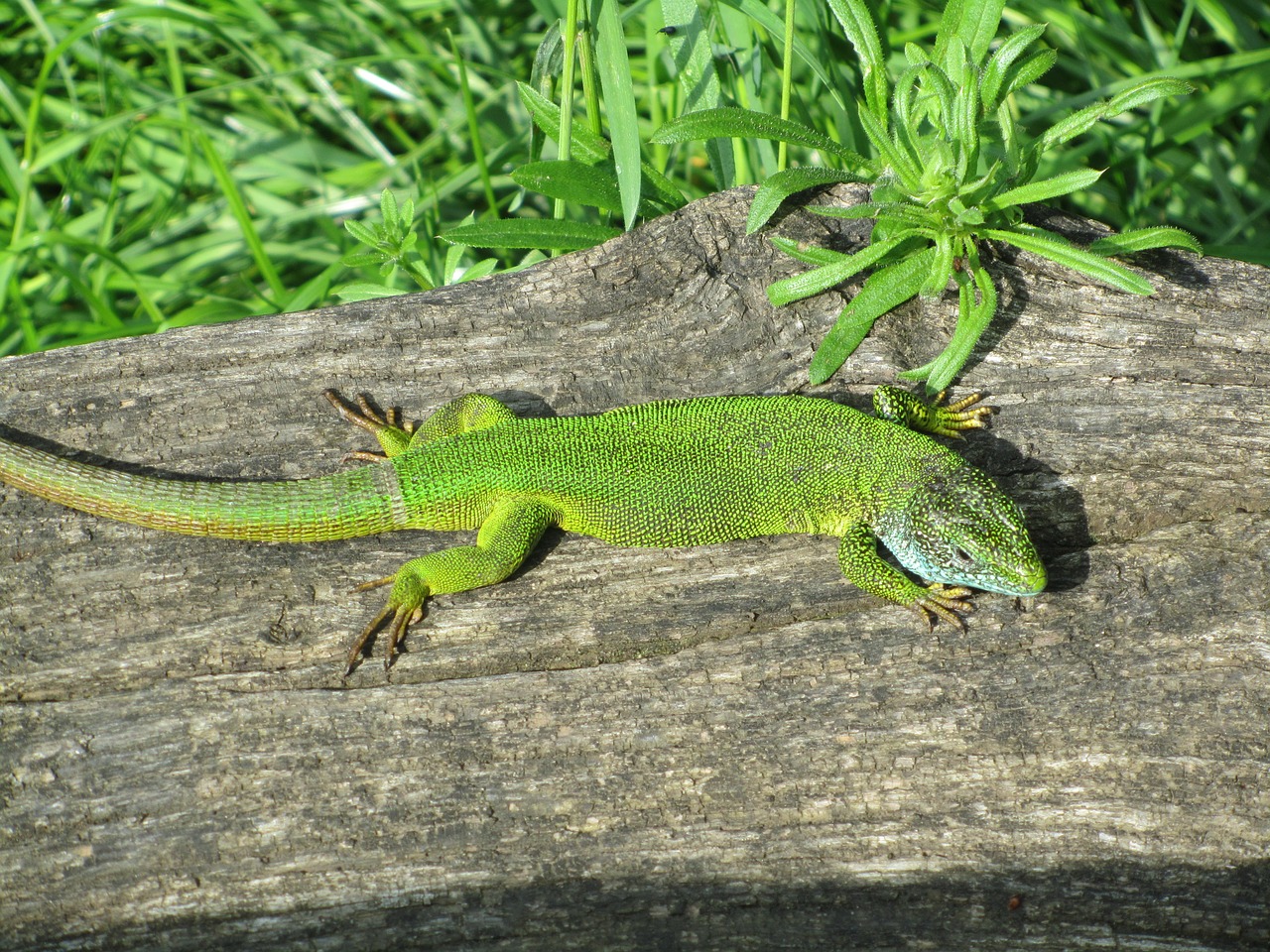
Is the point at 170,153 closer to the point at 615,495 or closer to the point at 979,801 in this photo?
the point at 615,495

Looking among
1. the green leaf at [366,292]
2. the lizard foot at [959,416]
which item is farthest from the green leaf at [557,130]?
the lizard foot at [959,416]

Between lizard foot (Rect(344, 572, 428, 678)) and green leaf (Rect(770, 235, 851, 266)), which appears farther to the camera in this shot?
green leaf (Rect(770, 235, 851, 266))

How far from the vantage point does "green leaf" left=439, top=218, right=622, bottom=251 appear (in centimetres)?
553

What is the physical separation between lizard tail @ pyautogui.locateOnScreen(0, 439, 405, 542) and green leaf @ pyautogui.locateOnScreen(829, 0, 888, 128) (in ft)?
10.2

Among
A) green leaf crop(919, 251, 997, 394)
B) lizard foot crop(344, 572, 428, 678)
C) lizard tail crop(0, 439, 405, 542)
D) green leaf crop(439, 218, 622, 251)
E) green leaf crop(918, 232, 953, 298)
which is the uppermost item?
green leaf crop(918, 232, 953, 298)

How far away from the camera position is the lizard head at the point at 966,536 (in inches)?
182

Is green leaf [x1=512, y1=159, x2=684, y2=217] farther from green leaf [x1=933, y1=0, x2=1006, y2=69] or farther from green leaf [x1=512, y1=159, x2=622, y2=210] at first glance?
green leaf [x1=933, y1=0, x2=1006, y2=69]

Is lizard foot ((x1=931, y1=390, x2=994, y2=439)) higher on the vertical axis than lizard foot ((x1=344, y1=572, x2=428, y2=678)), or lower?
higher

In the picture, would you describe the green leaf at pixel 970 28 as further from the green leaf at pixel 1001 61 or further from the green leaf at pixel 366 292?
the green leaf at pixel 366 292

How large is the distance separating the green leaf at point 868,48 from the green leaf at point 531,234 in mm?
1604

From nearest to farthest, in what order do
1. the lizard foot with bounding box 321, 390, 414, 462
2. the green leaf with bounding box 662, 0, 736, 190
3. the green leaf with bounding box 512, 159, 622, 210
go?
the lizard foot with bounding box 321, 390, 414, 462 < the green leaf with bounding box 512, 159, 622, 210 < the green leaf with bounding box 662, 0, 736, 190

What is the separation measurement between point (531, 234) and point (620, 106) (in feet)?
2.90

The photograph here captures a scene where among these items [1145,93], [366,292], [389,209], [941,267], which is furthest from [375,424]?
[1145,93]

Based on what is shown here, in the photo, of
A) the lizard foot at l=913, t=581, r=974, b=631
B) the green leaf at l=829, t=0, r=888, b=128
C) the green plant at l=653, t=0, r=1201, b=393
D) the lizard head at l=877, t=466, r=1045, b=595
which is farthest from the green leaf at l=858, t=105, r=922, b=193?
the lizard foot at l=913, t=581, r=974, b=631
